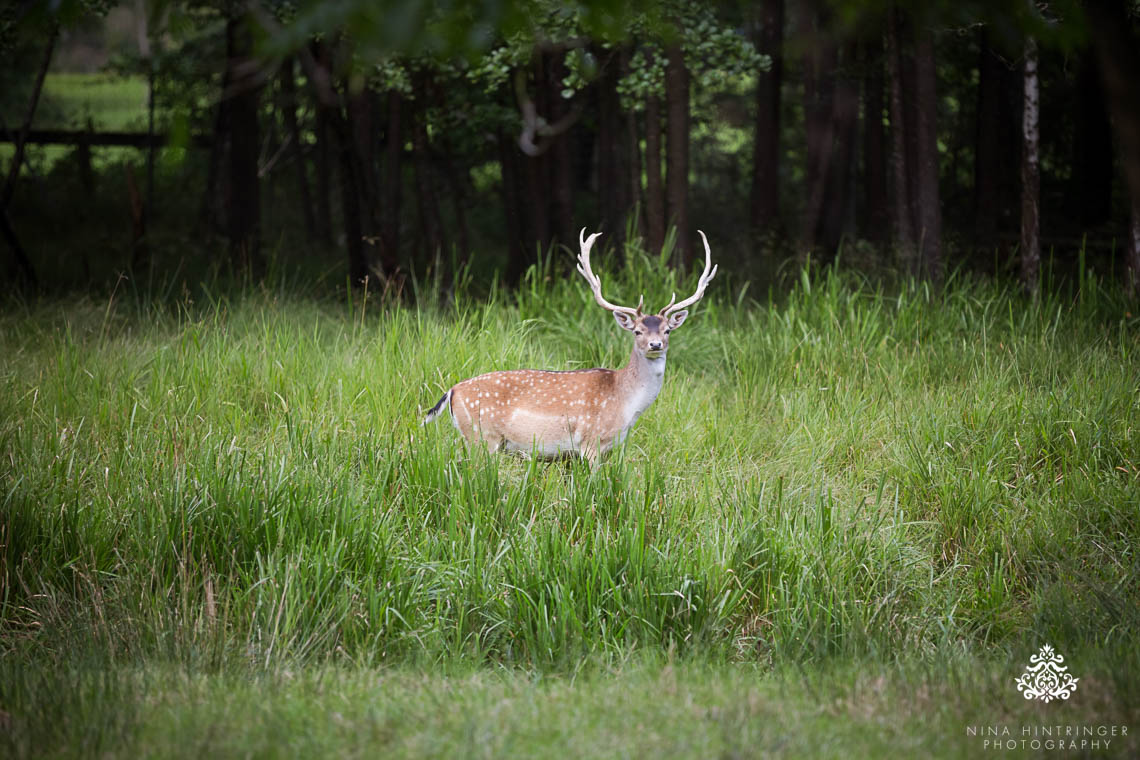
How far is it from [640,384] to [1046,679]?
2811 millimetres

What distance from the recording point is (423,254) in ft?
52.1

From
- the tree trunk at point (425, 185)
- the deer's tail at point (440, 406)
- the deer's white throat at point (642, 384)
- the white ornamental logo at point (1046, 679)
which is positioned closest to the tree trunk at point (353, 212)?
the tree trunk at point (425, 185)

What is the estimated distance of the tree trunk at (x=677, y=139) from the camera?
10617 mm

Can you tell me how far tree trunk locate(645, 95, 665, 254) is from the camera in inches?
432

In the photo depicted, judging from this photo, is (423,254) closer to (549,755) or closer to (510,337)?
(510,337)

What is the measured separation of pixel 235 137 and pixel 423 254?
3.15 metres

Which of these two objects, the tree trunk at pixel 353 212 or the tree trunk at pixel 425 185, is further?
the tree trunk at pixel 425 185

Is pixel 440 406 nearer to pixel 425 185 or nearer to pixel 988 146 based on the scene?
pixel 425 185

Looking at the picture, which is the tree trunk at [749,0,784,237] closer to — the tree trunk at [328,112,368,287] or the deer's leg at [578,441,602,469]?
the tree trunk at [328,112,368,287]

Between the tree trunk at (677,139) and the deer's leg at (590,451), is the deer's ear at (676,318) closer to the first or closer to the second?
the deer's leg at (590,451)

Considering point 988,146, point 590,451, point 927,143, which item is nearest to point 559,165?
point 927,143

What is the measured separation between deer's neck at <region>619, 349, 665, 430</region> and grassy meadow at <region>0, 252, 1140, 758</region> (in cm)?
37

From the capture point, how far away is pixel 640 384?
6.15 meters

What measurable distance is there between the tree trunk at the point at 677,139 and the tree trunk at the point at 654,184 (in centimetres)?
14
